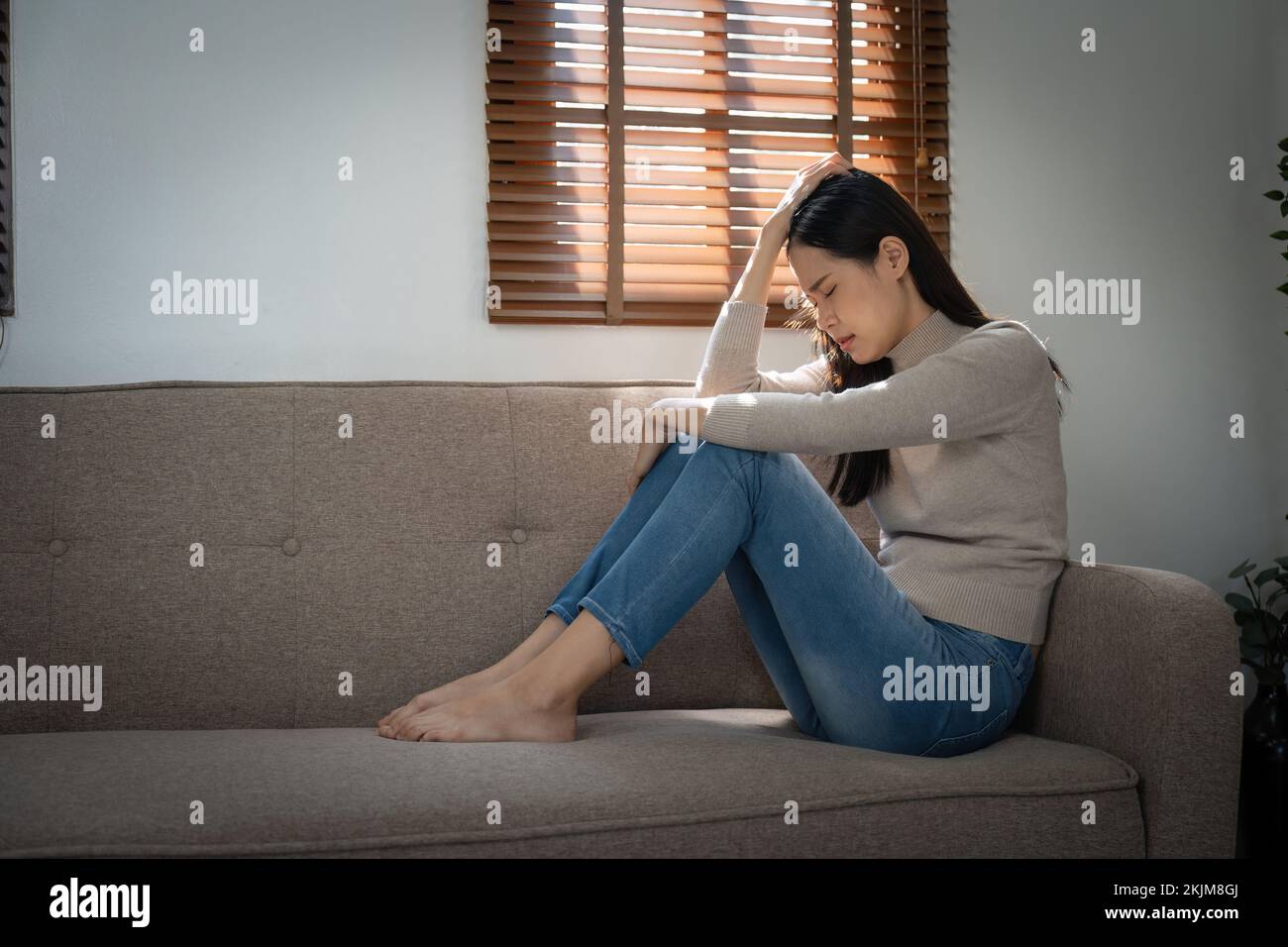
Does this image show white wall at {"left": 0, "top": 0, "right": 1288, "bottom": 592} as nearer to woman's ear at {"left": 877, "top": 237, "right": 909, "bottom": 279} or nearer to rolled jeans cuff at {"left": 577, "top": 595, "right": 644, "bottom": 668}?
woman's ear at {"left": 877, "top": 237, "right": 909, "bottom": 279}

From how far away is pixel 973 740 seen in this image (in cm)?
145

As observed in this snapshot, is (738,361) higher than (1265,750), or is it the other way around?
(738,361)

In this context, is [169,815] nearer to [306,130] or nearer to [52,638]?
[52,638]

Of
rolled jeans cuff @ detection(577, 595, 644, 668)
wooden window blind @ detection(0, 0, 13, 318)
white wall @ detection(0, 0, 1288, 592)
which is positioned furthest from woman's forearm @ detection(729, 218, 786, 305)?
wooden window blind @ detection(0, 0, 13, 318)

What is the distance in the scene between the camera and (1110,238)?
2.44m

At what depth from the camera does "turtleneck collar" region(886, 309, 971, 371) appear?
1670mm

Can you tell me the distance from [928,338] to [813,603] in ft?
1.70

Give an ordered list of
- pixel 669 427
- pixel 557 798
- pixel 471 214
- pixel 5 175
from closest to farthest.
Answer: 1. pixel 557 798
2. pixel 669 427
3. pixel 5 175
4. pixel 471 214

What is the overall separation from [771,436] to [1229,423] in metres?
1.57

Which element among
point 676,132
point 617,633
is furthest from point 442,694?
point 676,132

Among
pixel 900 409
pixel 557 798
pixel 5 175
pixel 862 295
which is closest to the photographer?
pixel 557 798

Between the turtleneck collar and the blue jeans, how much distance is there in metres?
0.34

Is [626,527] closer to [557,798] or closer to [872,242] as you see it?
[557,798]

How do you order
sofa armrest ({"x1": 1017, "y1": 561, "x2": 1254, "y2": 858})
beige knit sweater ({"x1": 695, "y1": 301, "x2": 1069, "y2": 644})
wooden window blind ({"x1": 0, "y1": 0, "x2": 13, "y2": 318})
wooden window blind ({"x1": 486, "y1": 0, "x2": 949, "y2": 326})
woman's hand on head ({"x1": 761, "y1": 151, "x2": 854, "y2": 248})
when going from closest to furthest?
sofa armrest ({"x1": 1017, "y1": 561, "x2": 1254, "y2": 858})
beige knit sweater ({"x1": 695, "y1": 301, "x2": 1069, "y2": 644})
woman's hand on head ({"x1": 761, "y1": 151, "x2": 854, "y2": 248})
wooden window blind ({"x1": 0, "y1": 0, "x2": 13, "y2": 318})
wooden window blind ({"x1": 486, "y1": 0, "x2": 949, "y2": 326})
